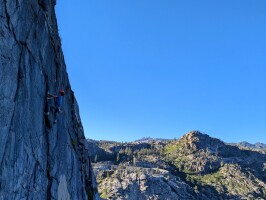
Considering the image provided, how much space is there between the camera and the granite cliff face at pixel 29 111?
22.8 metres

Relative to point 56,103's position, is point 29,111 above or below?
below

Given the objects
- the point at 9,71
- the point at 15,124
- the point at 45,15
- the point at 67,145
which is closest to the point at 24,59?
the point at 9,71

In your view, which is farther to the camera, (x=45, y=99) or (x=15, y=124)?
(x=45, y=99)

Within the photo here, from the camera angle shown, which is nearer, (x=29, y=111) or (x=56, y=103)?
(x=29, y=111)

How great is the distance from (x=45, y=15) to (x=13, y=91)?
42.0 ft

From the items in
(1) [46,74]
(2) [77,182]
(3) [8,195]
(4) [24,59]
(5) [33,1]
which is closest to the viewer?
(3) [8,195]

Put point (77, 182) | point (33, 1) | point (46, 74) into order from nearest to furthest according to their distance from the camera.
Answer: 1. point (33, 1)
2. point (46, 74)
3. point (77, 182)

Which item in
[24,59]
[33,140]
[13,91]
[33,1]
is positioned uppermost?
[33,1]

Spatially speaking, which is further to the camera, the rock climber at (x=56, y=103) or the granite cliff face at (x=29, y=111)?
the rock climber at (x=56, y=103)

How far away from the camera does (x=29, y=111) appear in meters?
26.4

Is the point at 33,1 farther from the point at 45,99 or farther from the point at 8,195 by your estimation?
the point at 8,195

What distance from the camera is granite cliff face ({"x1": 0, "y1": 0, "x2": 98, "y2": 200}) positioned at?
22750 mm

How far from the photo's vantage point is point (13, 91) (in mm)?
23719

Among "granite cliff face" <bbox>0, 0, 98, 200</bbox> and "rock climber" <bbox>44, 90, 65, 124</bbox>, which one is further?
"rock climber" <bbox>44, 90, 65, 124</bbox>
